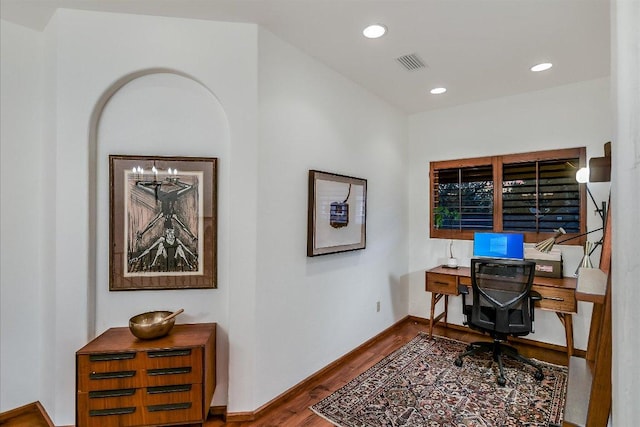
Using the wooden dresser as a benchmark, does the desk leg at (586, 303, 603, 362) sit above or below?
above

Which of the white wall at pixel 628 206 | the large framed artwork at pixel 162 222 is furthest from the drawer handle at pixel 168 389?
the white wall at pixel 628 206

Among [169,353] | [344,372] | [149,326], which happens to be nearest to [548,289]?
[344,372]

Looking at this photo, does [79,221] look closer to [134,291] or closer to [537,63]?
[134,291]

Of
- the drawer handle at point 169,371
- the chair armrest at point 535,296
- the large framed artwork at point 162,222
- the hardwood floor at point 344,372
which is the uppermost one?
the large framed artwork at point 162,222

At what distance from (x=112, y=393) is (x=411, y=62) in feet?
10.7

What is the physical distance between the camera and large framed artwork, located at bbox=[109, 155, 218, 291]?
85.0 inches

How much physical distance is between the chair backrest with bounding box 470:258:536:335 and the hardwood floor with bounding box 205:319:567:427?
0.73 metres

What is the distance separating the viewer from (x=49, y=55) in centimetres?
221

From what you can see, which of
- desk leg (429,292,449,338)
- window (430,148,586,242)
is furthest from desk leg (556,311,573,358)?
desk leg (429,292,449,338)

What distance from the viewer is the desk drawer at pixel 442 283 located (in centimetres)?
341

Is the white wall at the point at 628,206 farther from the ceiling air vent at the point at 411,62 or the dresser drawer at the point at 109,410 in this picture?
the ceiling air vent at the point at 411,62

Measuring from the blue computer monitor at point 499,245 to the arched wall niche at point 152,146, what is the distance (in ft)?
8.89

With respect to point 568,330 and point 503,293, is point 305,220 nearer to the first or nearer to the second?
point 503,293

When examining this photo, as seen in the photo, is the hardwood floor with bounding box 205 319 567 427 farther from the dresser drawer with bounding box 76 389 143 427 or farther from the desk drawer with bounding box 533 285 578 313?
the desk drawer with bounding box 533 285 578 313
